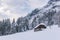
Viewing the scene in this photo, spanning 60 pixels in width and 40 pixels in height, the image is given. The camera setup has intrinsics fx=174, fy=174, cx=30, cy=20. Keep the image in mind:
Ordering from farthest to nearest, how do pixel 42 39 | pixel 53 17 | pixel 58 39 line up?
pixel 53 17 < pixel 42 39 < pixel 58 39

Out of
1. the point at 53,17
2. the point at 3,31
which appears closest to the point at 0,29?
the point at 3,31

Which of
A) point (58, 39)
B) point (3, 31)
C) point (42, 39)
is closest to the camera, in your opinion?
point (58, 39)

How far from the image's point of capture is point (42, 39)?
14.9m

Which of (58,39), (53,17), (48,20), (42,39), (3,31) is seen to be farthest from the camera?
(53,17)

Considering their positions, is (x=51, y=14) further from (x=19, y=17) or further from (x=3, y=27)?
(x=3, y=27)

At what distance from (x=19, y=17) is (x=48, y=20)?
27349 millimetres

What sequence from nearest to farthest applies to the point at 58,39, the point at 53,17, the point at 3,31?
the point at 58,39
the point at 3,31
the point at 53,17

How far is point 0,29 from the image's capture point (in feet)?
→ 298

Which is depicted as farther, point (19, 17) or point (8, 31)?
point (19, 17)

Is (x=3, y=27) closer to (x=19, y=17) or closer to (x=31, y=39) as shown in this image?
(x=19, y=17)

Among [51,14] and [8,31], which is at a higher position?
[51,14]

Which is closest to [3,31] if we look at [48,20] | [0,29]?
[0,29]

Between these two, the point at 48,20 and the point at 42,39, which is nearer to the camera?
the point at 42,39

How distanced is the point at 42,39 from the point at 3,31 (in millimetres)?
77064
